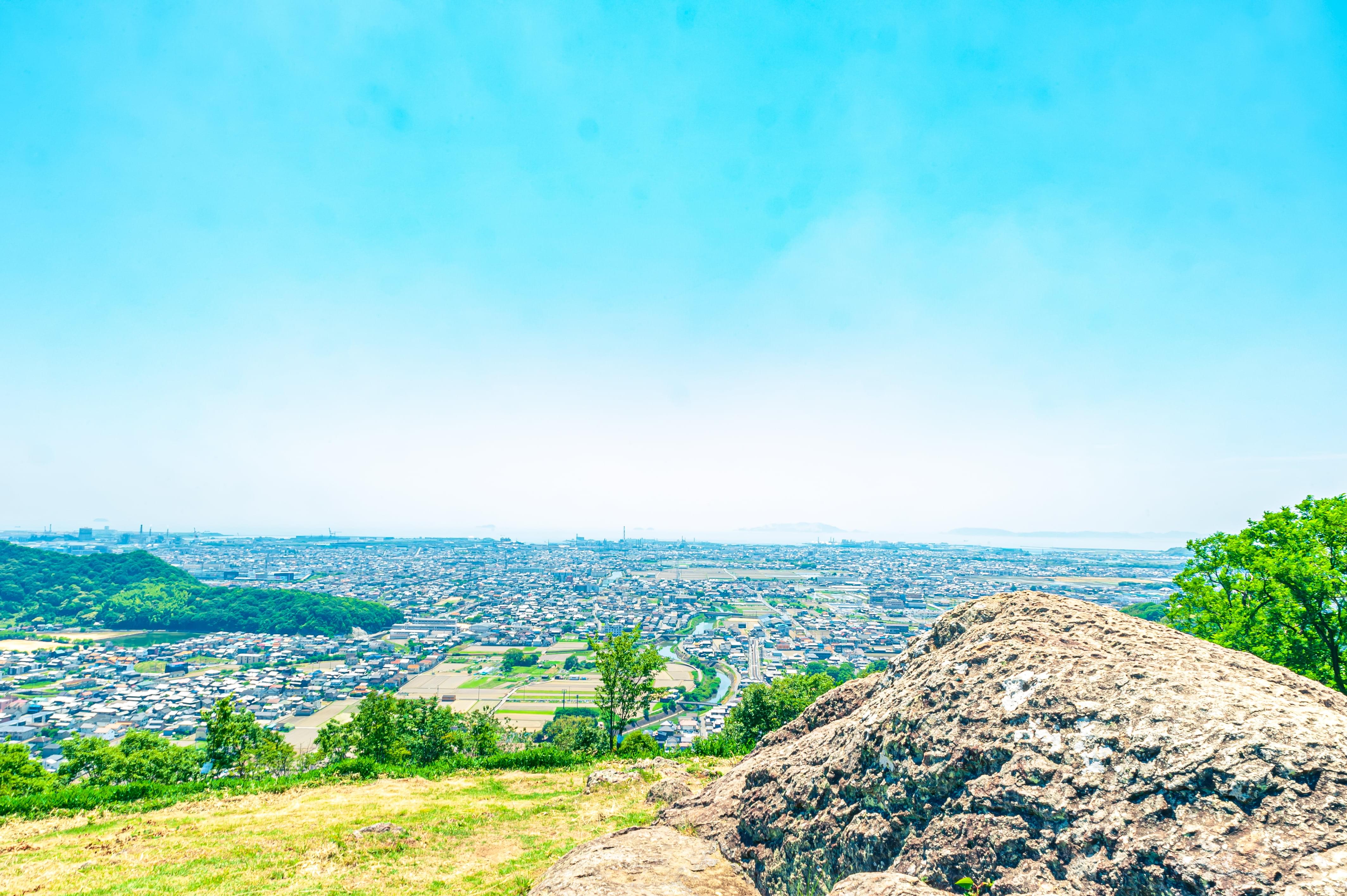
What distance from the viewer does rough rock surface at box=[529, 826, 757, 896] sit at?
978 centimetres

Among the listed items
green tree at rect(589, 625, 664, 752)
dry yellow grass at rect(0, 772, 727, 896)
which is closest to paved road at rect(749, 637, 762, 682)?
green tree at rect(589, 625, 664, 752)

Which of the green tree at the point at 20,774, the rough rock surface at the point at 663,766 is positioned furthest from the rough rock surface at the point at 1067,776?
the green tree at the point at 20,774

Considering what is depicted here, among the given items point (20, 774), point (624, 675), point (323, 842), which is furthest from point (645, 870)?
point (20, 774)

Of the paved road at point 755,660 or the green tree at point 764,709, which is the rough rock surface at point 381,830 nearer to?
the green tree at point 764,709

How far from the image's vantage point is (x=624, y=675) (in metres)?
35.4

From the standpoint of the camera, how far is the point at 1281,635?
22000mm

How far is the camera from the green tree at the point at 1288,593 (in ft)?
68.6

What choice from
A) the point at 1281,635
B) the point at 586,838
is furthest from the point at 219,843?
the point at 1281,635

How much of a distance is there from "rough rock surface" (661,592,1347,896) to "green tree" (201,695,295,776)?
29.5 m

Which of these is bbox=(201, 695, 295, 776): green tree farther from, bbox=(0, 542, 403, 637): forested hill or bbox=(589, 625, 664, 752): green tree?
bbox=(0, 542, 403, 637): forested hill

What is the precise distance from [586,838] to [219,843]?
11.3m

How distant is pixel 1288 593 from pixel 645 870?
26625 millimetres

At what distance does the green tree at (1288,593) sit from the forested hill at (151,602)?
5312 inches

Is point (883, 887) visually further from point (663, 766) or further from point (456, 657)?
point (456, 657)
